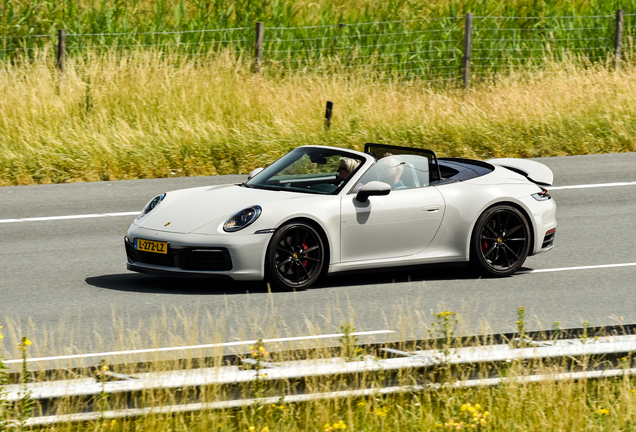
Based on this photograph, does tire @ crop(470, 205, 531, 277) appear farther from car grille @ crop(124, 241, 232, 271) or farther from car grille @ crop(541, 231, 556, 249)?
car grille @ crop(124, 241, 232, 271)

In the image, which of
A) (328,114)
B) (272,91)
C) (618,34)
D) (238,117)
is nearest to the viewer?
(328,114)

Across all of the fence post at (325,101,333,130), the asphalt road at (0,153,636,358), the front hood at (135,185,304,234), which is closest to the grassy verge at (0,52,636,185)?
the fence post at (325,101,333,130)

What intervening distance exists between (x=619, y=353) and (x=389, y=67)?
→ 15910 mm

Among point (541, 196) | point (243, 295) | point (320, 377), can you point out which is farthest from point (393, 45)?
point (320, 377)

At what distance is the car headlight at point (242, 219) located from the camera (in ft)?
27.1

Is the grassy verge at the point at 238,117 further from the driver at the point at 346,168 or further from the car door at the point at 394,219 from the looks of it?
the car door at the point at 394,219

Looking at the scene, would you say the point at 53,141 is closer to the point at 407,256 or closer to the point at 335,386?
the point at 407,256

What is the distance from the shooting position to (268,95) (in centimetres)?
1727

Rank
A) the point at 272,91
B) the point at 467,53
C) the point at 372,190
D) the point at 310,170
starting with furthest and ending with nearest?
the point at 467,53, the point at 272,91, the point at 310,170, the point at 372,190

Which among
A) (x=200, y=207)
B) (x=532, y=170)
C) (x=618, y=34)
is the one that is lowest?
(x=200, y=207)

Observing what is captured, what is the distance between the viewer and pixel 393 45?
2123 centimetres

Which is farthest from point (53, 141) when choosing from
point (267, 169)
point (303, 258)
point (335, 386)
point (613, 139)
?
point (335, 386)

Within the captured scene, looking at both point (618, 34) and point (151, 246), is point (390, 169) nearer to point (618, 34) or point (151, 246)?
point (151, 246)

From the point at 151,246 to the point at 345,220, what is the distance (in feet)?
5.65
